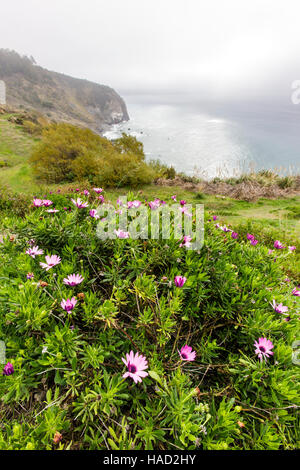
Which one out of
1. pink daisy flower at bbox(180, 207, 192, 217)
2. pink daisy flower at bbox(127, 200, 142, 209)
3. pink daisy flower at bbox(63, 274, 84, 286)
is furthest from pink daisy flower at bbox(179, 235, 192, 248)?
pink daisy flower at bbox(63, 274, 84, 286)

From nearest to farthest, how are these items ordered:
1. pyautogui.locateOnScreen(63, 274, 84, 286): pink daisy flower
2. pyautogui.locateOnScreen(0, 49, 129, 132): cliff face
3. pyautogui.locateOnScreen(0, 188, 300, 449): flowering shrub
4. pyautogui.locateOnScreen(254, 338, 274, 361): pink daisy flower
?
pyautogui.locateOnScreen(0, 188, 300, 449): flowering shrub → pyautogui.locateOnScreen(254, 338, 274, 361): pink daisy flower → pyautogui.locateOnScreen(63, 274, 84, 286): pink daisy flower → pyautogui.locateOnScreen(0, 49, 129, 132): cliff face

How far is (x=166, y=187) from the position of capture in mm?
10820

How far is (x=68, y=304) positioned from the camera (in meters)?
1.04

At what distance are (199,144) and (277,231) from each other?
5556cm

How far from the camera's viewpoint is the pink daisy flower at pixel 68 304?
1.04 m

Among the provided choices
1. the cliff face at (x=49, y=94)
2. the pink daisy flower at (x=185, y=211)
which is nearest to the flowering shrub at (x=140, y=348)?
the pink daisy flower at (x=185, y=211)

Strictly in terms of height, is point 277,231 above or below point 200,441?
below

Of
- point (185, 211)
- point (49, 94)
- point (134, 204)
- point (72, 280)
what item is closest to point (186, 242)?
point (185, 211)

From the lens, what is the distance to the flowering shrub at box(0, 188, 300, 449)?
0.87 metres

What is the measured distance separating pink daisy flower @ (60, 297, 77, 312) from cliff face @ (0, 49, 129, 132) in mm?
64174

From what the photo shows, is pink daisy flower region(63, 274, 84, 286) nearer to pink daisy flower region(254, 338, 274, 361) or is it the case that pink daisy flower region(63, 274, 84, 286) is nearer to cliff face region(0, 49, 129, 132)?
pink daisy flower region(254, 338, 274, 361)

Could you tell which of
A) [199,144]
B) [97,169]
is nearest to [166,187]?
[97,169]
